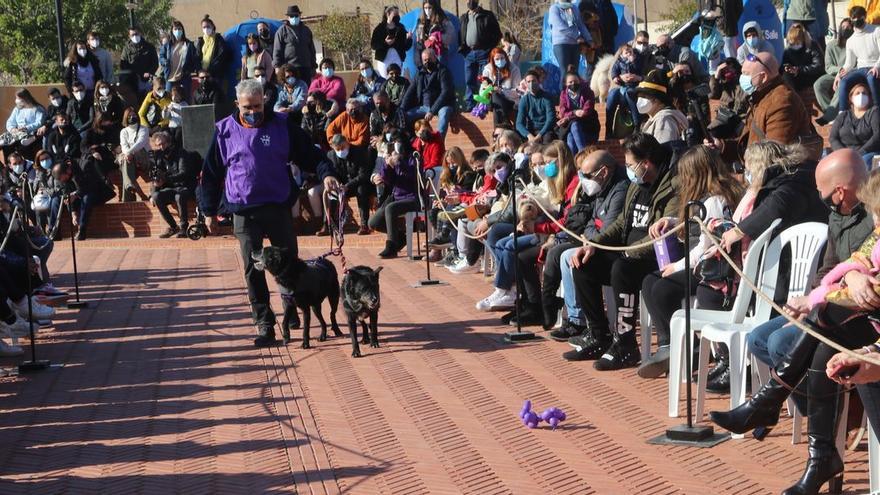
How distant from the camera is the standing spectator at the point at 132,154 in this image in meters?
20.3

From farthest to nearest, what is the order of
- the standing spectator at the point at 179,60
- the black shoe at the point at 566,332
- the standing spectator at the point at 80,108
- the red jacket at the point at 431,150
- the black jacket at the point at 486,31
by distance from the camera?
the standing spectator at the point at 179,60 → the standing spectator at the point at 80,108 → the black jacket at the point at 486,31 → the red jacket at the point at 431,150 → the black shoe at the point at 566,332

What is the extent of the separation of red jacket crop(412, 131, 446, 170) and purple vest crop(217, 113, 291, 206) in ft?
20.6

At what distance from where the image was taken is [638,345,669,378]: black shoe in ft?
27.5

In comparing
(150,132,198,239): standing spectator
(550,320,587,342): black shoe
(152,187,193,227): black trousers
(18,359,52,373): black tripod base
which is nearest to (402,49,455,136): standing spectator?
(150,132,198,239): standing spectator

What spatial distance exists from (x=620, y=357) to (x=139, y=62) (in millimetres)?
16655

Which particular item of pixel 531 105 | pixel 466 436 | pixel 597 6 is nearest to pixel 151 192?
pixel 531 105

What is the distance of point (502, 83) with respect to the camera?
1864cm

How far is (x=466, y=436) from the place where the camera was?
24.5 ft

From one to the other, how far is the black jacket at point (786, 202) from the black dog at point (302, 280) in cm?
402

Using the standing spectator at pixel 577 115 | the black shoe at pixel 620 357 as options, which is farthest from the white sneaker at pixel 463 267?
the black shoe at pixel 620 357

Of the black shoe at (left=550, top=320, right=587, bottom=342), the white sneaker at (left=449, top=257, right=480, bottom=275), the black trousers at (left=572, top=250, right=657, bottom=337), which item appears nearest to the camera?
the black trousers at (left=572, top=250, right=657, bottom=337)

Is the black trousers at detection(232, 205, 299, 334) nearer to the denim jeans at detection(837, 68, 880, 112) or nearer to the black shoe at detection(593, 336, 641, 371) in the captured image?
the black shoe at detection(593, 336, 641, 371)

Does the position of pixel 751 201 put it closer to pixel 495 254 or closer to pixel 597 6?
pixel 495 254

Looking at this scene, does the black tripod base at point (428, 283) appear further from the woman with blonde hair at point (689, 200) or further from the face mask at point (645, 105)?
the woman with blonde hair at point (689, 200)
